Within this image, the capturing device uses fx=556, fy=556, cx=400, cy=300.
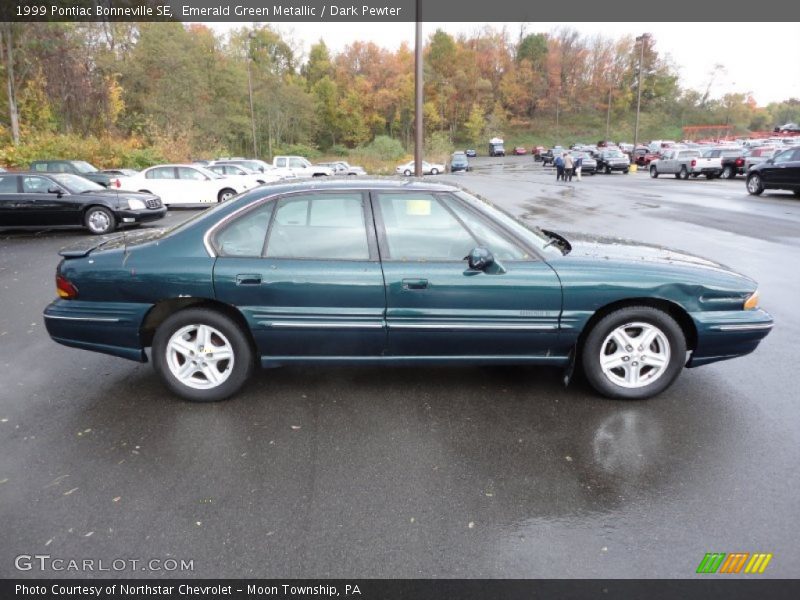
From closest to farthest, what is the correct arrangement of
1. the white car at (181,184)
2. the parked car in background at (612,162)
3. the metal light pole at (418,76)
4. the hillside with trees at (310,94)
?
the metal light pole at (418,76)
the white car at (181,184)
the hillside with trees at (310,94)
the parked car in background at (612,162)

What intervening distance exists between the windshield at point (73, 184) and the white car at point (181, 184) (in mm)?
4820

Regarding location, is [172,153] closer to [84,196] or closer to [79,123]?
[79,123]

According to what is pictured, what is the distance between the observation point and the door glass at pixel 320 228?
3.89m

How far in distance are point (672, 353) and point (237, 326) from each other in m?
3.05

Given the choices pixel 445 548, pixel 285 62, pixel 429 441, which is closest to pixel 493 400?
pixel 429 441

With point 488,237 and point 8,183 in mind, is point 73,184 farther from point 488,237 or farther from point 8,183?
point 488,237

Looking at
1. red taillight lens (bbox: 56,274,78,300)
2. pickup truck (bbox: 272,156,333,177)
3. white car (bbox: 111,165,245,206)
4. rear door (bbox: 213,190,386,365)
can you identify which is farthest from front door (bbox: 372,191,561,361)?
pickup truck (bbox: 272,156,333,177)

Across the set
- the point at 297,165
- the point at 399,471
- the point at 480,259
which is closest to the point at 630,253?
the point at 480,259

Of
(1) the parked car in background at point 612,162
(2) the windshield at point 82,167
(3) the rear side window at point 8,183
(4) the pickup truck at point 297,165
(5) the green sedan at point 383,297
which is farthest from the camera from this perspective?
(1) the parked car in background at point 612,162

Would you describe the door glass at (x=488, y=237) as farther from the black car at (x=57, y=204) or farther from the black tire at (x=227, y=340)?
the black car at (x=57, y=204)

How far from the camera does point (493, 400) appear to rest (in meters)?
4.01

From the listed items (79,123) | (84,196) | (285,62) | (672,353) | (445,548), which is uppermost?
(285,62)

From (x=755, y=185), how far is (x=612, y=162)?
20015 mm

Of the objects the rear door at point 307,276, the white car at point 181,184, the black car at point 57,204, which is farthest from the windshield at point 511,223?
the white car at point 181,184
